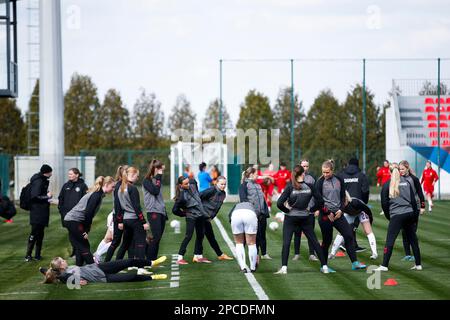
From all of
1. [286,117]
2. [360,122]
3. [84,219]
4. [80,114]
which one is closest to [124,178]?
[84,219]

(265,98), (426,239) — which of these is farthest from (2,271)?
(265,98)

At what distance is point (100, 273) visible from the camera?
15477 millimetres

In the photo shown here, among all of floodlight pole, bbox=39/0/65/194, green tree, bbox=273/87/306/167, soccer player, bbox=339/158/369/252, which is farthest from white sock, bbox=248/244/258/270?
green tree, bbox=273/87/306/167

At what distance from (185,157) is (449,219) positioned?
2040 cm

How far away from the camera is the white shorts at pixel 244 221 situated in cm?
1658

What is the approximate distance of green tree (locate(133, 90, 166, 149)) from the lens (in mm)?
82062

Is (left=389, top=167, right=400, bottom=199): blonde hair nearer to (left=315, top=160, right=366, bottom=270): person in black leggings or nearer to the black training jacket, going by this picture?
(left=315, top=160, right=366, bottom=270): person in black leggings

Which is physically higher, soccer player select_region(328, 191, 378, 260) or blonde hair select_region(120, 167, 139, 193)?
blonde hair select_region(120, 167, 139, 193)

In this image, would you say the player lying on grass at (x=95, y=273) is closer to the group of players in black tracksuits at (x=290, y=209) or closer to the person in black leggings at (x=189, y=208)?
the group of players in black tracksuits at (x=290, y=209)

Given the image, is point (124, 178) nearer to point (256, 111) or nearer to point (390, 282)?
point (390, 282)

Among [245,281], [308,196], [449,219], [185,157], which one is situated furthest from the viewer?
[185,157]

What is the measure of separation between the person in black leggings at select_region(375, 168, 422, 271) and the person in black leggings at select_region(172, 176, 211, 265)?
367cm

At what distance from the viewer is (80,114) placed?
8019 cm
